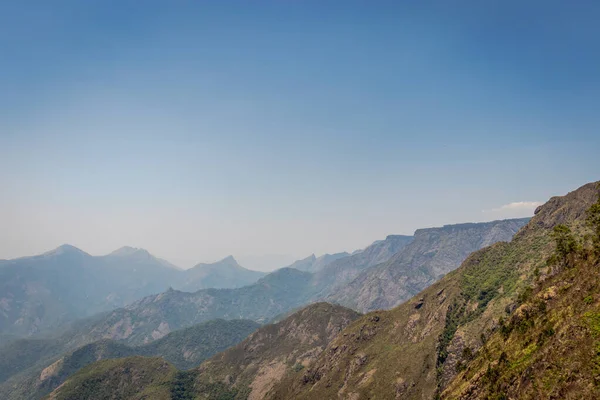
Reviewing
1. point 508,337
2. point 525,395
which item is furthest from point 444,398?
point 525,395

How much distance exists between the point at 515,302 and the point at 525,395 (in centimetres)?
11936

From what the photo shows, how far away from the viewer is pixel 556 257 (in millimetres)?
163625

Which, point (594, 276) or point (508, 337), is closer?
point (594, 276)

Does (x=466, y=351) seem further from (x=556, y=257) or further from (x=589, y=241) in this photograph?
(x=589, y=241)

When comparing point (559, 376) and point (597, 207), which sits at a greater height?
point (597, 207)

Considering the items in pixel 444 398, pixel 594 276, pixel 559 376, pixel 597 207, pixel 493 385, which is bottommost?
pixel 444 398

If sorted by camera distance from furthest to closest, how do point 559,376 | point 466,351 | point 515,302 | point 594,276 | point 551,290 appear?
point 515,302 → point 466,351 → point 551,290 → point 594,276 → point 559,376

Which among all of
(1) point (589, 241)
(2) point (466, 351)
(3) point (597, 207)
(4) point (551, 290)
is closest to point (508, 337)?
(4) point (551, 290)

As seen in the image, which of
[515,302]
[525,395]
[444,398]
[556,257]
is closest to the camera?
[525,395]

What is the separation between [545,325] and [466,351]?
74.5 meters

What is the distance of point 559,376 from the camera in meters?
86.9

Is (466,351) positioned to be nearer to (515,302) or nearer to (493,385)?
(515,302)

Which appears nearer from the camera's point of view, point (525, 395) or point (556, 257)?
point (525, 395)

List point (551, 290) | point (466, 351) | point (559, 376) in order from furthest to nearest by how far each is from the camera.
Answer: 1. point (466, 351)
2. point (551, 290)
3. point (559, 376)
